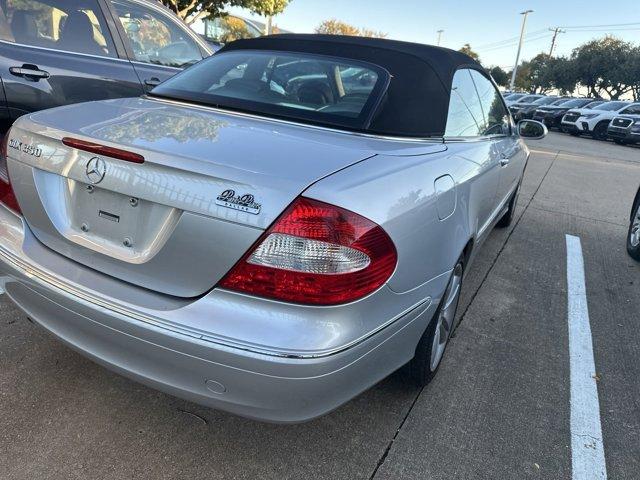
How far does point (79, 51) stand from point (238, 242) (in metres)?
3.27

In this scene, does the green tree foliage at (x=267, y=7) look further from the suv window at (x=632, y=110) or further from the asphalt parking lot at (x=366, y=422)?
the asphalt parking lot at (x=366, y=422)

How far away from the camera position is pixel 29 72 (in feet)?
11.8

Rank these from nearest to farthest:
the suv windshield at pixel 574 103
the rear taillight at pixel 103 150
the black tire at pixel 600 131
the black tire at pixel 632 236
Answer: the rear taillight at pixel 103 150 → the black tire at pixel 632 236 → the black tire at pixel 600 131 → the suv windshield at pixel 574 103

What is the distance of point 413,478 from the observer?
1.97m

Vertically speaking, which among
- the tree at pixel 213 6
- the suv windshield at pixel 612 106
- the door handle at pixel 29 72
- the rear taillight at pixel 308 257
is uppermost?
the tree at pixel 213 6

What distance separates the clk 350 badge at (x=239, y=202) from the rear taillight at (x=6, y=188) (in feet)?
3.30

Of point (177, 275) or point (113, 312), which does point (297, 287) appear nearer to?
point (177, 275)

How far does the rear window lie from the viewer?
7.40ft

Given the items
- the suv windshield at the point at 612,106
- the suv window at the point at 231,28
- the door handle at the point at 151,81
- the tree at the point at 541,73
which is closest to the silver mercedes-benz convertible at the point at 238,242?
the door handle at the point at 151,81

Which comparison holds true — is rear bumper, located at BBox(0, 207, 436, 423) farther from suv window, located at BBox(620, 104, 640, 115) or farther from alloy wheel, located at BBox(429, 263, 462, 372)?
suv window, located at BBox(620, 104, 640, 115)

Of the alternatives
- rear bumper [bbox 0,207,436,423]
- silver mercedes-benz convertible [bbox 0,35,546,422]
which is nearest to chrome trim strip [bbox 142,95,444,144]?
silver mercedes-benz convertible [bbox 0,35,546,422]

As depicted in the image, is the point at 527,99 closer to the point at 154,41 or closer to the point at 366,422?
the point at 154,41

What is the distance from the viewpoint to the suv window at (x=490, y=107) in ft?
11.0

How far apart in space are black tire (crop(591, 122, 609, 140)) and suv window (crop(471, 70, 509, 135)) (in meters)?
19.1
